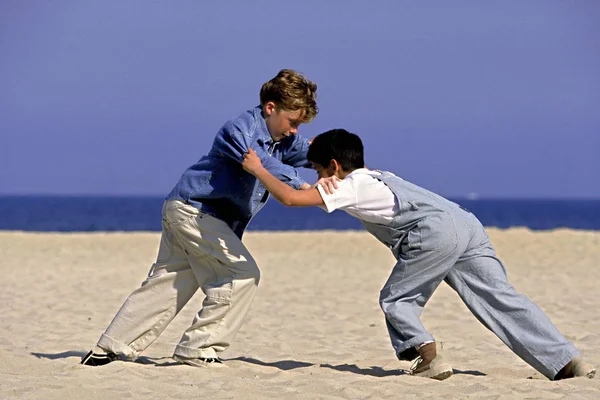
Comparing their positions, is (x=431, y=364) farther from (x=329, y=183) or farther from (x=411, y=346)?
(x=329, y=183)

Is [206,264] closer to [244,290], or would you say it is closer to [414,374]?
[244,290]

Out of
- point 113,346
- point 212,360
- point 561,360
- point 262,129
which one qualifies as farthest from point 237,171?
point 561,360

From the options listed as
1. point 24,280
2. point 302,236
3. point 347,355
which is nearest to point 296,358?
point 347,355

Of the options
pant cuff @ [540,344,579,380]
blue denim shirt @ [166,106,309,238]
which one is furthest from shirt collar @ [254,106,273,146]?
pant cuff @ [540,344,579,380]

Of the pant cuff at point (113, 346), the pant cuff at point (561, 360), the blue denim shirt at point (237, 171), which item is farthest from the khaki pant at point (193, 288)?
the pant cuff at point (561, 360)

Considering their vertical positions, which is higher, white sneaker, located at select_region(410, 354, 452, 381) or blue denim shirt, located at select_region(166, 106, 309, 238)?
blue denim shirt, located at select_region(166, 106, 309, 238)

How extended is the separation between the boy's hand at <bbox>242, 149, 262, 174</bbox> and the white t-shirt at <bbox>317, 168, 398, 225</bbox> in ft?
1.22

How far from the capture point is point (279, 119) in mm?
5324

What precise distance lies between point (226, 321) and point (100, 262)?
9.43 metres

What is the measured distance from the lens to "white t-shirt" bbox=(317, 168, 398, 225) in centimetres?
488

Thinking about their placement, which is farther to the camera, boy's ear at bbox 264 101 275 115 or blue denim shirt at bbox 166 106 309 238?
boy's ear at bbox 264 101 275 115

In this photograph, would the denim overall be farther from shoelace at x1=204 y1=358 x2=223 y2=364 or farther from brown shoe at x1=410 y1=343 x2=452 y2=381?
shoelace at x1=204 y1=358 x2=223 y2=364

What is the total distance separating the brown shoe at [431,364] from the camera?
5082mm

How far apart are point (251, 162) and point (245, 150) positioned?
0.12 m
